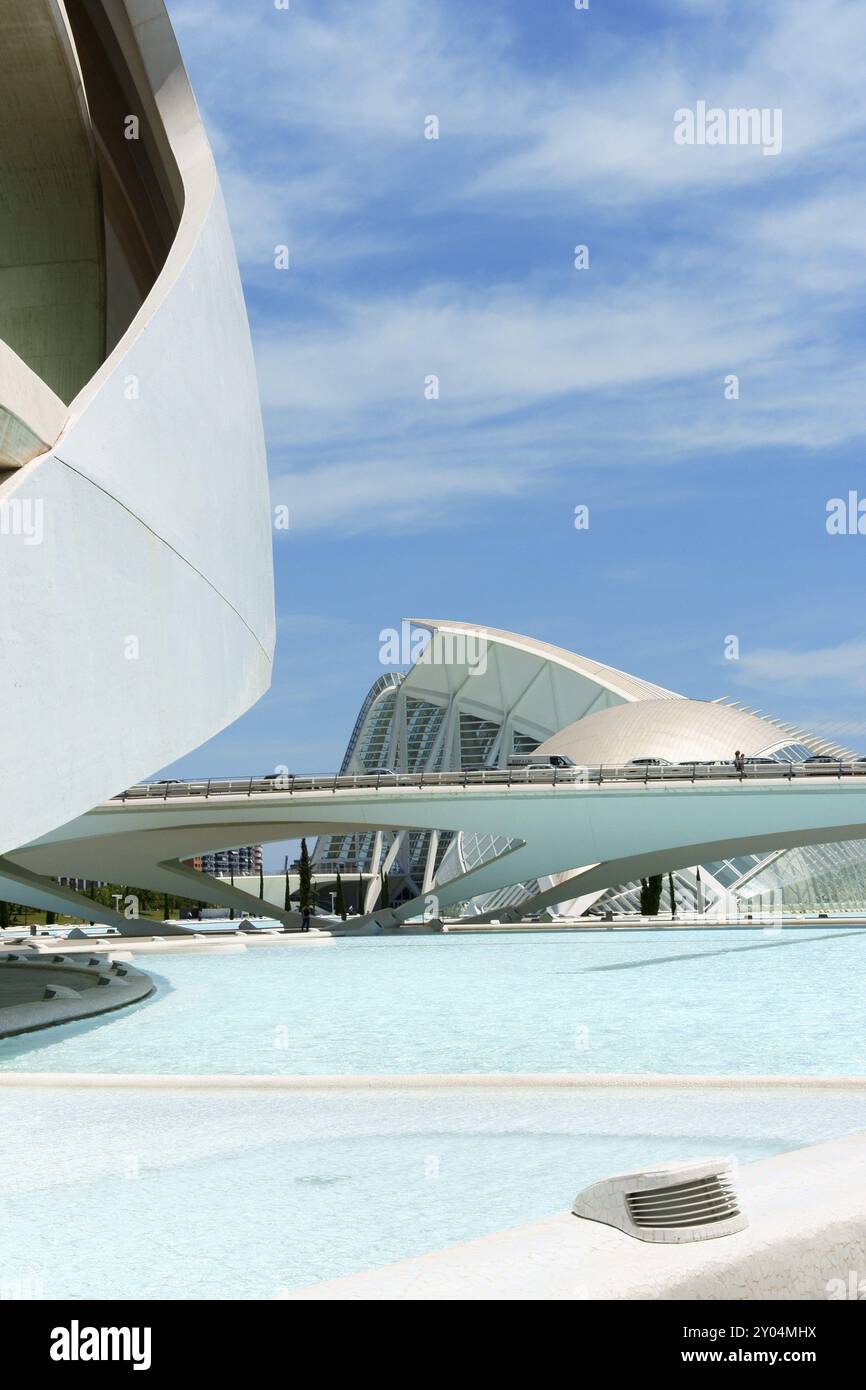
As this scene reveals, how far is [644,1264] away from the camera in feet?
12.8

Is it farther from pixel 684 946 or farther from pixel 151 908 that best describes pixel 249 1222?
pixel 151 908

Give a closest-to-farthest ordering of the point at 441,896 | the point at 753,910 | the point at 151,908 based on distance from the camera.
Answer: the point at 441,896 < the point at 753,910 < the point at 151,908

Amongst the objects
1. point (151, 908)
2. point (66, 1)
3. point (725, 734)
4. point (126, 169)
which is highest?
point (66, 1)

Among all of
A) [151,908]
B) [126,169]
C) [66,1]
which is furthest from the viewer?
[151,908]

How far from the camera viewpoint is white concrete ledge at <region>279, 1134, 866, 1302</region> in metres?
3.70

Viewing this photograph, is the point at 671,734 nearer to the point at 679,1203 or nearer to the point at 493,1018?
the point at 493,1018

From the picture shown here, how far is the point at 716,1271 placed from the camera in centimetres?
388

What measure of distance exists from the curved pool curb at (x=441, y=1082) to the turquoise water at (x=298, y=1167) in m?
0.15

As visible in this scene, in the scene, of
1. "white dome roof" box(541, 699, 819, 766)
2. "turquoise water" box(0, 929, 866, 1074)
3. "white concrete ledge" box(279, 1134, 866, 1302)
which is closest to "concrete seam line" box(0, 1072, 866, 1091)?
"turquoise water" box(0, 929, 866, 1074)

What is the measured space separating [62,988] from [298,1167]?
8890 mm

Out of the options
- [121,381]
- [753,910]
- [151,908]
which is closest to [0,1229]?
[121,381]

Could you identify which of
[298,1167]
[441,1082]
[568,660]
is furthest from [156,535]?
[568,660]

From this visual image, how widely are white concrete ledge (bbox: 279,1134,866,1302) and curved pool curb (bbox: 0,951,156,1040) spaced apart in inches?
348
